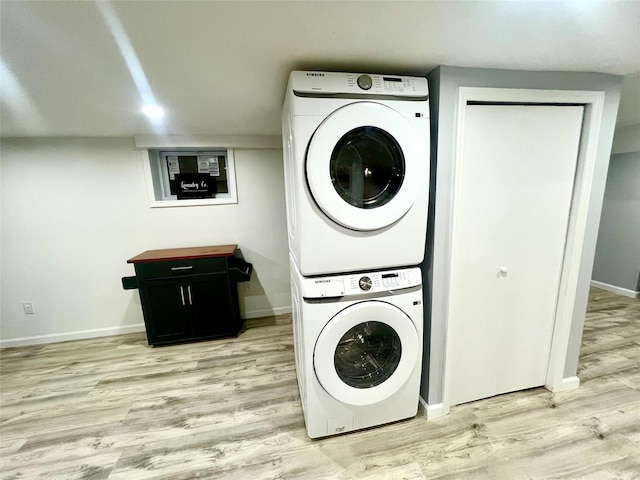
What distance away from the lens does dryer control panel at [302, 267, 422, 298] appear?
3.95 ft

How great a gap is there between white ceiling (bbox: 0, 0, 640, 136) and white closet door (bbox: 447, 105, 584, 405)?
287 millimetres

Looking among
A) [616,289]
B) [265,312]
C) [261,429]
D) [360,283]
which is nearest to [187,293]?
[265,312]

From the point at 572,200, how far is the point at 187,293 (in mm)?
2884

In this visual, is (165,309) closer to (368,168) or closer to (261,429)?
(261,429)

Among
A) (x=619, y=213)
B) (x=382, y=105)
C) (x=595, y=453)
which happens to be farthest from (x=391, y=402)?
(x=619, y=213)

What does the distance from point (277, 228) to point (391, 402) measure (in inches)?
76.3

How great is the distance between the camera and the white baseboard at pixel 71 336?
244 cm

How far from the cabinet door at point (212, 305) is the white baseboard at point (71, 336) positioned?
0.84m

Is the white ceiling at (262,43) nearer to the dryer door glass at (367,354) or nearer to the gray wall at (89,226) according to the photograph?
the gray wall at (89,226)

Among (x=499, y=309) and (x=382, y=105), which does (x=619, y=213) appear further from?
(x=382, y=105)

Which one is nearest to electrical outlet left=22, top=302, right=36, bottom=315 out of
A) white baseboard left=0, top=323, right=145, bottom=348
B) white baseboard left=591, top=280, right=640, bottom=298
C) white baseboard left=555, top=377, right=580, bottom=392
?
white baseboard left=0, top=323, right=145, bottom=348

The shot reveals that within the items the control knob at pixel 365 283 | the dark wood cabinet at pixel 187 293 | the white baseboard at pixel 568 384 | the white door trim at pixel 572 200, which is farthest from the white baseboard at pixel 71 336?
the white baseboard at pixel 568 384

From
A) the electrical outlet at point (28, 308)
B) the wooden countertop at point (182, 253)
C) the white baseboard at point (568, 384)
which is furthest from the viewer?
the electrical outlet at point (28, 308)

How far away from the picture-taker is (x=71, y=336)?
2.53 meters
